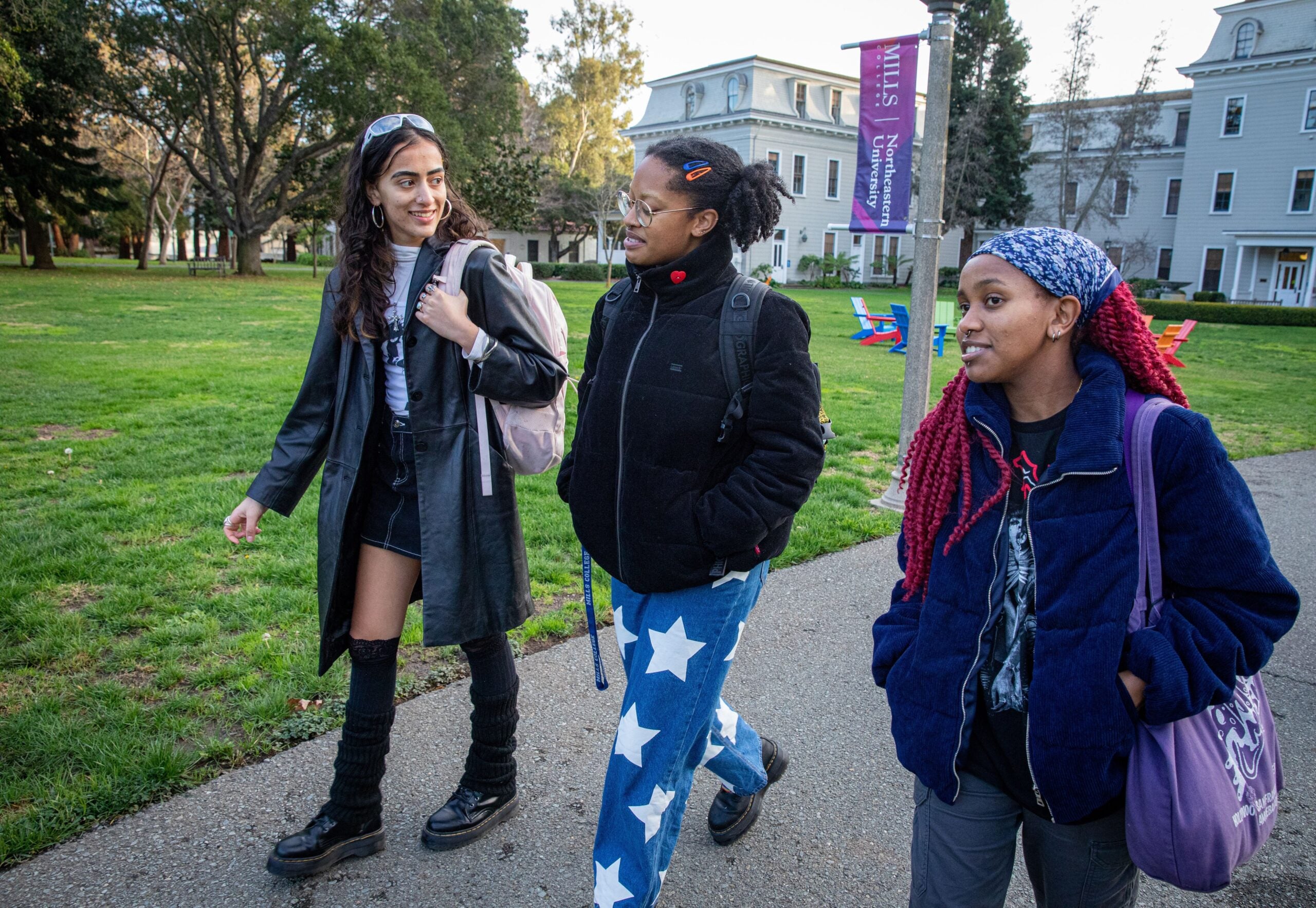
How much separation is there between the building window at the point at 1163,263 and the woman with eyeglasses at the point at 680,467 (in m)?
50.4

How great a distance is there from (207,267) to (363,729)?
4614cm

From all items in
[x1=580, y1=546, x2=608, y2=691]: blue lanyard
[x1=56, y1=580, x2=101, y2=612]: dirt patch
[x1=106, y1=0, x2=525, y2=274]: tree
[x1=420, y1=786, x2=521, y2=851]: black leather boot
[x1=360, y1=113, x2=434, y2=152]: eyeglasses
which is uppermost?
[x1=106, y1=0, x2=525, y2=274]: tree

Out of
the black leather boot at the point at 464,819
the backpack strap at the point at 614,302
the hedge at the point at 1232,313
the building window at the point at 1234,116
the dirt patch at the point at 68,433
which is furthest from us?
the building window at the point at 1234,116

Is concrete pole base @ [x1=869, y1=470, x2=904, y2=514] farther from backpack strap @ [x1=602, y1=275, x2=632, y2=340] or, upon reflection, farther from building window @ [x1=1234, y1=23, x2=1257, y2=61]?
building window @ [x1=1234, y1=23, x2=1257, y2=61]

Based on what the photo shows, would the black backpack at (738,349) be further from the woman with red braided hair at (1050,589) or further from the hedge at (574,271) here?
the hedge at (574,271)

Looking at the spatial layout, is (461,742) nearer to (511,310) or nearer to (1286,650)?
(511,310)

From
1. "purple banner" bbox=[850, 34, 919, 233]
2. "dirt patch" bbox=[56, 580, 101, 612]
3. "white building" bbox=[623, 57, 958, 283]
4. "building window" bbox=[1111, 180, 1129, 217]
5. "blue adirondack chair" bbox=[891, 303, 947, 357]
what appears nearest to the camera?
"dirt patch" bbox=[56, 580, 101, 612]

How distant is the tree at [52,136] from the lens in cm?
2859

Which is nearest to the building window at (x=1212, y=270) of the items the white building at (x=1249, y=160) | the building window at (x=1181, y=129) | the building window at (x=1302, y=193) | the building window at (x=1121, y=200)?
the white building at (x=1249, y=160)

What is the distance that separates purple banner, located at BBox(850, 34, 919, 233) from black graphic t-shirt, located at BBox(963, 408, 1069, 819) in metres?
5.85

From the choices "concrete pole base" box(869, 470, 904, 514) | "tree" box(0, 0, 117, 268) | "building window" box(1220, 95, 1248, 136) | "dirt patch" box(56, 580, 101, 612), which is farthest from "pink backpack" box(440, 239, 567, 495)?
"building window" box(1220, 95, 1248, 136)

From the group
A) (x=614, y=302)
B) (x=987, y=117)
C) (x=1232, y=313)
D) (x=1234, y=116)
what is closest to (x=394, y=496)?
(x=614, y=302)

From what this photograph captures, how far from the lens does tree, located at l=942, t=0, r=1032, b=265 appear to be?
4241cm

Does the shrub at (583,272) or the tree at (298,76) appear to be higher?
the tree at (298,76)
